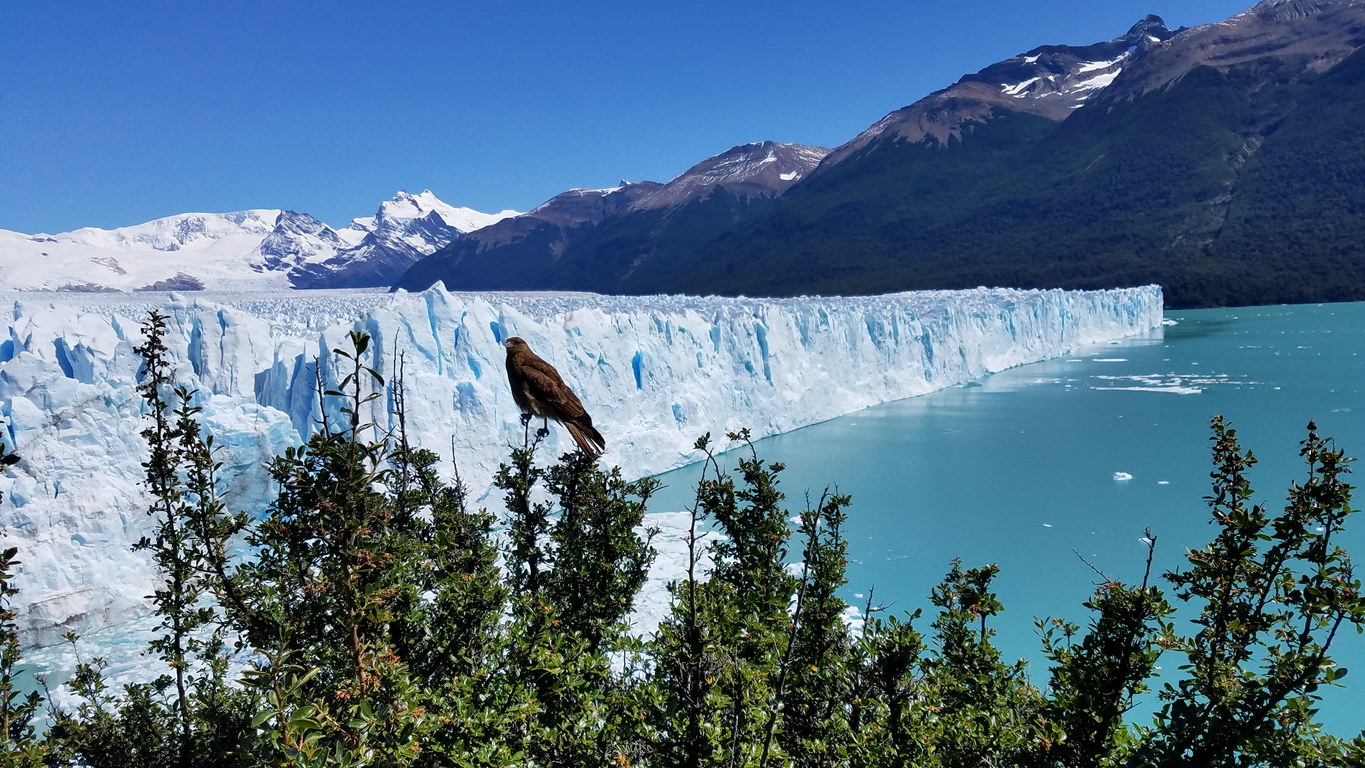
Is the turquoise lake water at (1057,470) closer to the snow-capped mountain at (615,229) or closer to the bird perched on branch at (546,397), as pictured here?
the bird perched on branch at (546,397)

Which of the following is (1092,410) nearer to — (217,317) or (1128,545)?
(1128,545)

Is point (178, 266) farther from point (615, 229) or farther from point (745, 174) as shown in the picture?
point (745, 174)

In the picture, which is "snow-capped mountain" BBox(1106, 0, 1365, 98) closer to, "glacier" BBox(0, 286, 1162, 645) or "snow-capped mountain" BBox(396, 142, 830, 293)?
"snow-capped mountain" BBox(396, 142, 830, 293)

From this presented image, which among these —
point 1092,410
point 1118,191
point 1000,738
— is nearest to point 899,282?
point 1118,191

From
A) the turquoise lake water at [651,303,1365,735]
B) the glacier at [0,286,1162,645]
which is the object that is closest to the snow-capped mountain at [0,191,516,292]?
the glacier at [0,286,1162,645]

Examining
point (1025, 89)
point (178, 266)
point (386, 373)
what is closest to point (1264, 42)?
point (1025, 89)

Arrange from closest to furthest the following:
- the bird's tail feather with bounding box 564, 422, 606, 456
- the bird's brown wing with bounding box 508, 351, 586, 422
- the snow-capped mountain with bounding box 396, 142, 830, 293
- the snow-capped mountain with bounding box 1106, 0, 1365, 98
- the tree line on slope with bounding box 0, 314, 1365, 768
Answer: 1. the tree line on slope with bounding box 0, 314, 1365, 768
2. the bird's tail feather with bounding box 564, 422, 606, 456
3. the bird's brown wing with bounding box 508, 351, 586, 422
4. the snow-capped mountain with bounding box 1106, 0, 1365, 98
5. the snow-capped mountain with bounding box 396, 142, 830, 293
